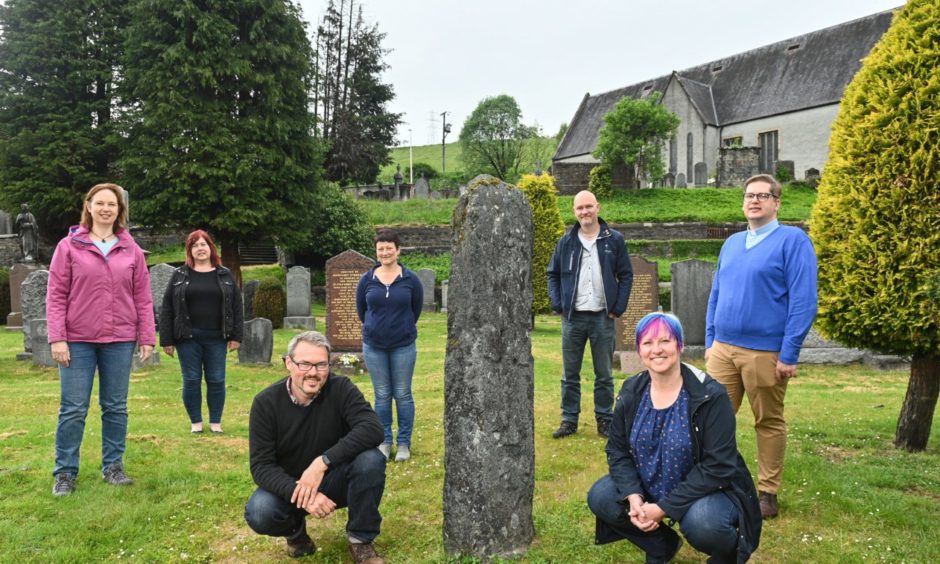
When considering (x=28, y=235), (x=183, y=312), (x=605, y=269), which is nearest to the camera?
(x=605, y=269)

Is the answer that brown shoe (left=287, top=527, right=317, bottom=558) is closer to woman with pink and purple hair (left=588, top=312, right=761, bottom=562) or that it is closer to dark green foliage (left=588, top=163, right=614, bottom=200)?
woman with pink and purple hair (left=588, top=312, right=761, bottom=562)

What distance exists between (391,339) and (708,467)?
306 cm

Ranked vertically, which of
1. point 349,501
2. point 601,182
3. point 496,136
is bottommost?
point 349,501

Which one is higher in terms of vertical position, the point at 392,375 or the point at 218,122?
the point at 218,122

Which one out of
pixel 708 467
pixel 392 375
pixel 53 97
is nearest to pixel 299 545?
pixel 392 375

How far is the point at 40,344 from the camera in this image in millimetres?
11102

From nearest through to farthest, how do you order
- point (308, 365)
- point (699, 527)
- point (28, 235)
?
1. point (699, 527)
2. point (308, 365)
3. point (28, 235)

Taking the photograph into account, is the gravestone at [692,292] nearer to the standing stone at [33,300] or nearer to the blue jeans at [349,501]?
the blue jeans at [349,501]

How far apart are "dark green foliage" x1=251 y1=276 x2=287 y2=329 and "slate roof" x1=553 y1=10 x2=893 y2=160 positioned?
33.9m

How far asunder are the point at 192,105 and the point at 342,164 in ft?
55.3

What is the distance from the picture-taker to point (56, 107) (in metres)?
27.2

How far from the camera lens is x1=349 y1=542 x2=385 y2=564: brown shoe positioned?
11.6 ft

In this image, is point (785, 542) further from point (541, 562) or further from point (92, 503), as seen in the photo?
point (92, 503)

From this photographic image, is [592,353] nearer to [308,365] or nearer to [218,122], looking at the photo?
[308,365]
